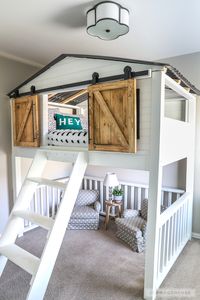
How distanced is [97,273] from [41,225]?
98 centimetres

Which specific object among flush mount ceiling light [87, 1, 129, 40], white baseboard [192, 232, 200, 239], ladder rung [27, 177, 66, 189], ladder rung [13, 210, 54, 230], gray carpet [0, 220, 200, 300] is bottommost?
gray carpet [0, 220, 200, 300]

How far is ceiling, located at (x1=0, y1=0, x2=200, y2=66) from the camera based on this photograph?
1939 mm

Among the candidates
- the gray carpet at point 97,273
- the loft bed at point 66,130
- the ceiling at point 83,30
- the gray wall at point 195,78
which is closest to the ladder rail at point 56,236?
the loft bed at point 66,130

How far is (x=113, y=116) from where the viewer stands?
6.63 feet

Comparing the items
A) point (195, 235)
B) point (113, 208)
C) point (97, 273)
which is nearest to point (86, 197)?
point (113, 208)

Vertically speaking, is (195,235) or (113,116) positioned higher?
(113,116)

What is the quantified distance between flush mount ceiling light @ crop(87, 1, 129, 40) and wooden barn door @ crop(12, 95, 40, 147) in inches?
45.7

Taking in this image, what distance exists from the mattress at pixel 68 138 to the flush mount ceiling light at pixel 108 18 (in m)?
1.04

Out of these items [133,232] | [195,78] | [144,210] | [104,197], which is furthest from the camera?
[104,197]

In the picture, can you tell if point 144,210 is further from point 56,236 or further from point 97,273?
point 56,236

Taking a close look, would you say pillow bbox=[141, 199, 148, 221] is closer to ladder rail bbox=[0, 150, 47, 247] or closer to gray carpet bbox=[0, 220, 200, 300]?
gray carpet bbox=[0, 220, 200, 300]

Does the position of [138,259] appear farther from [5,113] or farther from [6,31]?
[6,31]

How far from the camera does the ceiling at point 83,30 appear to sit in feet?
6.36

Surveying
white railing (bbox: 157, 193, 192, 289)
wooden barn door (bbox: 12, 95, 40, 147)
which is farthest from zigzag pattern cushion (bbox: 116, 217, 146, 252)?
wooden barn door (bbox: 12, 95, 40, 147)
